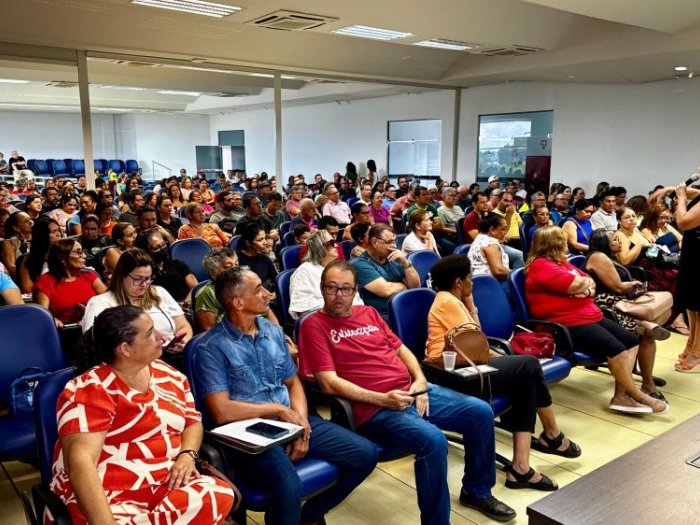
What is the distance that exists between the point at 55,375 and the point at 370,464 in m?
1.22

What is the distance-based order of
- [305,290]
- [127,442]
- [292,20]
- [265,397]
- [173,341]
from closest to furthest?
[127,442] < [265,397] < [173,341] < [305,290] < [292,20]

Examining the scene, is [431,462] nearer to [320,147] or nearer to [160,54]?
[160,54]

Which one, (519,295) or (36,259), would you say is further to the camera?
(36,259)

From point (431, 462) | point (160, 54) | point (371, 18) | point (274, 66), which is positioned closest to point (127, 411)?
point (431, 462)

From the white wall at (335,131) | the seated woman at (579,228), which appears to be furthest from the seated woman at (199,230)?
the white wall at (335,131)

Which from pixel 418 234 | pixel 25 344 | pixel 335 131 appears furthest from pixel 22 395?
pixel 335 131

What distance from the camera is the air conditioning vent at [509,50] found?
9.48 m

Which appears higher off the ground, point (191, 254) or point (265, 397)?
point (191, 254)

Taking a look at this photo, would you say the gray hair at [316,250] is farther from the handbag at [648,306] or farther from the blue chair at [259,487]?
the handbag at [648,306]

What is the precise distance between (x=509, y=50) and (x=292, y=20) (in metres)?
4.21

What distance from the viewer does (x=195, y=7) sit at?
6941mm

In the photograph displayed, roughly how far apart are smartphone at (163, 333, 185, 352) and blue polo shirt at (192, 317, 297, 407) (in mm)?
664

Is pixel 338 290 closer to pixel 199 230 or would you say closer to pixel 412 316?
pixel 412 316

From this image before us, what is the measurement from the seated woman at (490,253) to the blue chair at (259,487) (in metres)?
2.66
